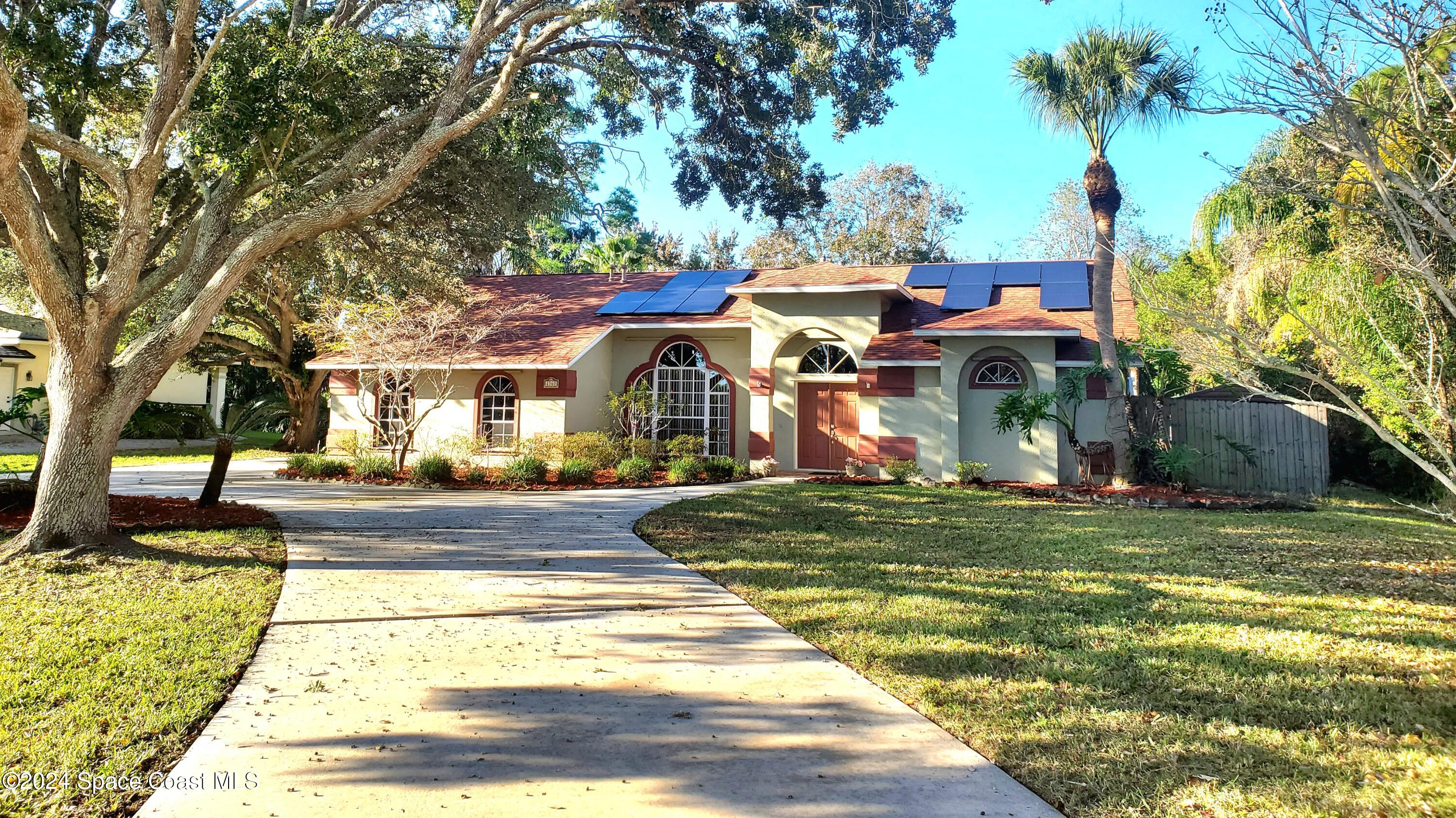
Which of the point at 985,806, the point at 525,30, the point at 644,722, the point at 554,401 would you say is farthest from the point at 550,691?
the point at 554,401

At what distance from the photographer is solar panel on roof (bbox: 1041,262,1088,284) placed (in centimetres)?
1823

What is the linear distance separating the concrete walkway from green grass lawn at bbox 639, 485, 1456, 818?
0.43m

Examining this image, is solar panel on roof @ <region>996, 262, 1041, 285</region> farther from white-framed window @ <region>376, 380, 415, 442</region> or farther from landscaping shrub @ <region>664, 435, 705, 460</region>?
white-framed window @ <region>376, 380, 415, 442</region>

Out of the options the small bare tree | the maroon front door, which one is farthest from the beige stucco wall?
the small bare tree

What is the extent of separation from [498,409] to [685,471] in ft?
17.2

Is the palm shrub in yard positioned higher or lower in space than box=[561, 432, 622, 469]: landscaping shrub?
lower

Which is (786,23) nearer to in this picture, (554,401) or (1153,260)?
(554,401)

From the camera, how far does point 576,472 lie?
1566 cm

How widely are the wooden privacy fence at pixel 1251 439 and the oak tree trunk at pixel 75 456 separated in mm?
15723

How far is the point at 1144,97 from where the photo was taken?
14.2 m

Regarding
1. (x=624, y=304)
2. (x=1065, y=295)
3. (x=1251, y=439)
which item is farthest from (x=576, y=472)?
(x=1251, y=439)

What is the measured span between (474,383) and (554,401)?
2.24 metres

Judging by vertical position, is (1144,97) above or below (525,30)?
above

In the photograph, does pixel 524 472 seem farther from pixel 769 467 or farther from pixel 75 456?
pixel 75 456
